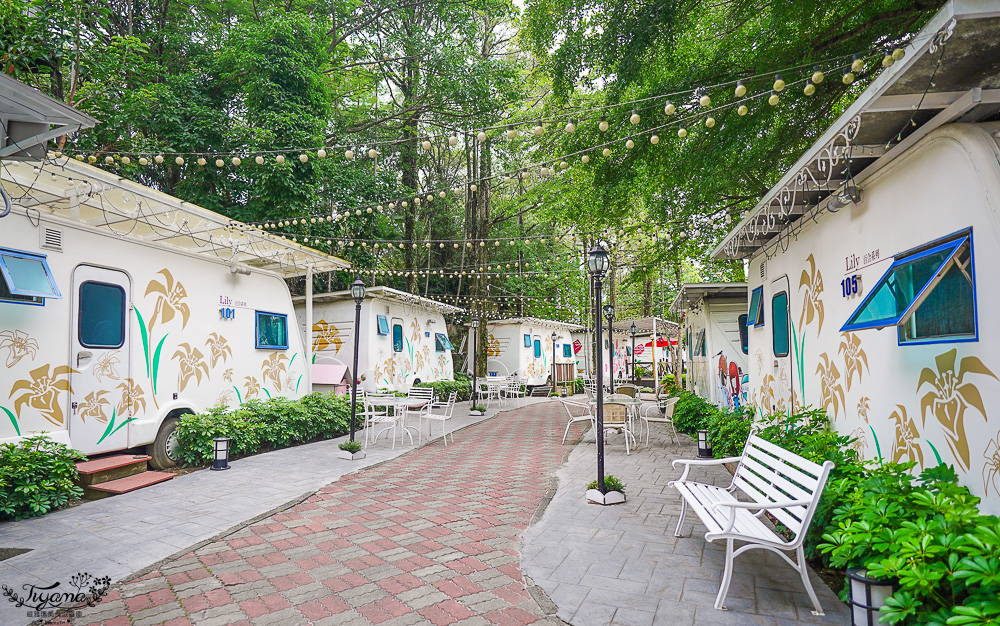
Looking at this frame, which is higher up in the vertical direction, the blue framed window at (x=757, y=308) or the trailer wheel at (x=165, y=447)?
the blue framed window at (x=757, y=308)

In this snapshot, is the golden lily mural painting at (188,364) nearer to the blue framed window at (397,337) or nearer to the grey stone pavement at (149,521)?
the grey stone pavement at (149,521)

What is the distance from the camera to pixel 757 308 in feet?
25.4

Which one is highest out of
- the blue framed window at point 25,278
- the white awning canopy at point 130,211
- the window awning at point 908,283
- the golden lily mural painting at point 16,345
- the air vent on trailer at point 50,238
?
the white awning canopy at point 130,211

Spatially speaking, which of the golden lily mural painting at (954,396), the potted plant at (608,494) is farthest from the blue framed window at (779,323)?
the golden lily mural painting at (954,396)

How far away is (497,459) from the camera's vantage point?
8.56 m

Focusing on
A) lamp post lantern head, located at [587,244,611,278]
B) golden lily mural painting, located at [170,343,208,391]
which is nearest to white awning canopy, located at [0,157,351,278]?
golden lily mural painting, located at [170,343,208,391]

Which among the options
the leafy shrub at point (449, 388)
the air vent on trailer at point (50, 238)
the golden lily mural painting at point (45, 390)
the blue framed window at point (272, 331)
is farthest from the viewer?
the leafy shrub at point (449, 388)

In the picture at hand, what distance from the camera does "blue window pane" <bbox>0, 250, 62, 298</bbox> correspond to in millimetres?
5643

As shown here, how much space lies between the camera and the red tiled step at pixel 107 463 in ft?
20.7

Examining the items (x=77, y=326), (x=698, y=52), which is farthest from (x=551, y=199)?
(x=77, y=326)

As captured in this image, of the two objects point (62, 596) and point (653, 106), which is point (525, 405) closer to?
point (653, 106)

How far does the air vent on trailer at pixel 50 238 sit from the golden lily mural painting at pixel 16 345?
103cm

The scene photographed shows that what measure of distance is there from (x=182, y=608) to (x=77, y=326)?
4698 millimetres

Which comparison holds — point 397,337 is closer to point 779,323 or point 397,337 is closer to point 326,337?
point 326,337
